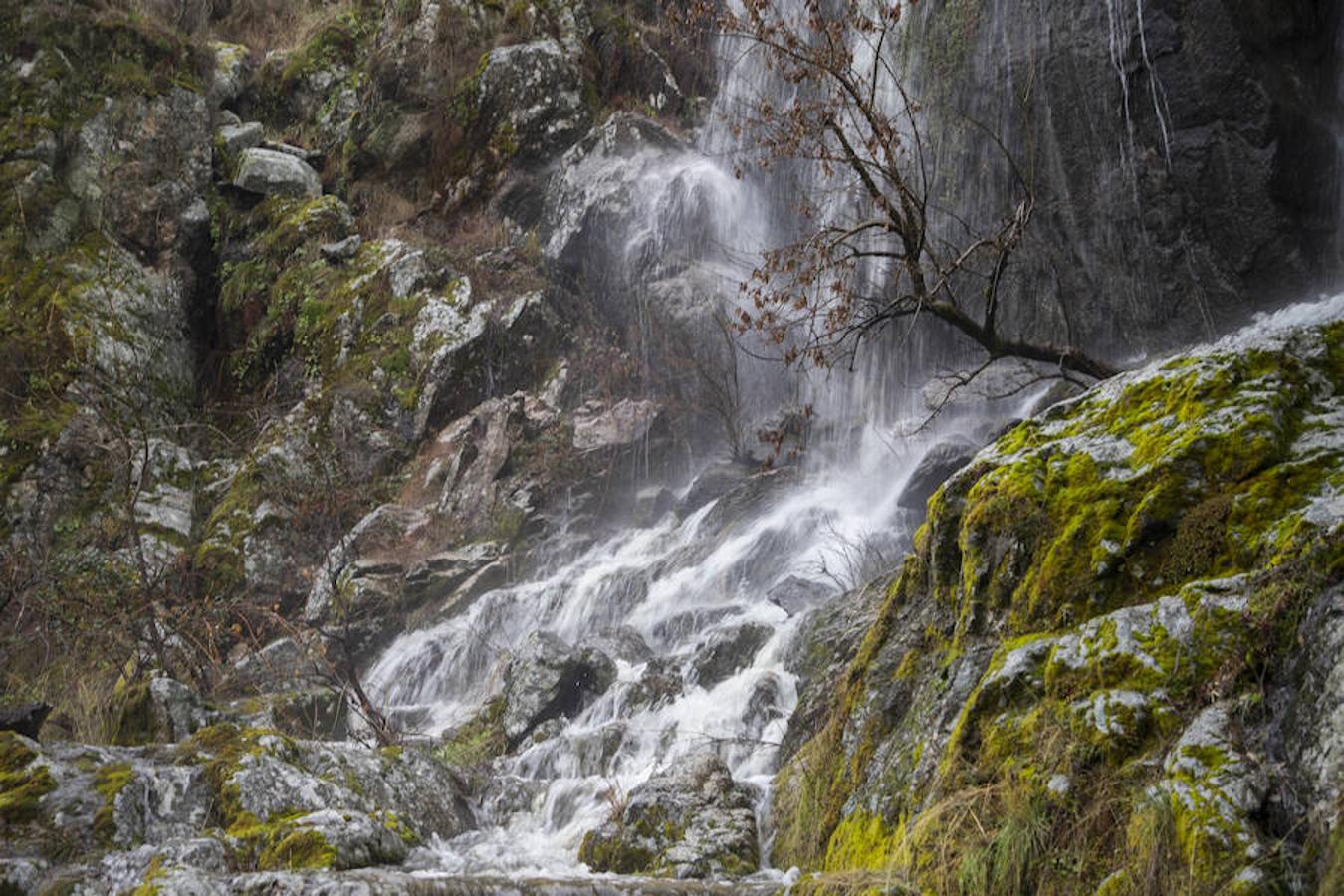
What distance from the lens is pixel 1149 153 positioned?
10.7m

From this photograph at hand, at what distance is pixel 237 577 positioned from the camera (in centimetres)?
1416

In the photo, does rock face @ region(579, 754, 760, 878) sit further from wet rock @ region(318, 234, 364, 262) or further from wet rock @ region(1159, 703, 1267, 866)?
wet rock @ region(318, 234, 364, 262)

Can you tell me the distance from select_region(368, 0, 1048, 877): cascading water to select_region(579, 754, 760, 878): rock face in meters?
0.21

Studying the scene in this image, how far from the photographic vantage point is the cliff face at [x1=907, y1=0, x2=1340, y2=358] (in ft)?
32.9

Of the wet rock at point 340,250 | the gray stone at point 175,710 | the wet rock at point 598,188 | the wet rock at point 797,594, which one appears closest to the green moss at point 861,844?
the gray stone at point 175,710

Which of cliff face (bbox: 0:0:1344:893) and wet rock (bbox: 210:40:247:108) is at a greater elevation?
wet rock (bbox: 210:40:247:108)

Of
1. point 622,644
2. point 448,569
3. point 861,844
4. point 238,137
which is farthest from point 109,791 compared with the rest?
point 238,137

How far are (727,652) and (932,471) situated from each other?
151 inches

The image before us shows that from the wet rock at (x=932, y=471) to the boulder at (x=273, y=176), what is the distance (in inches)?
584

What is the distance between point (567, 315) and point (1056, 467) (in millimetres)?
14171

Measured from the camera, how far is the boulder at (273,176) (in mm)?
19672

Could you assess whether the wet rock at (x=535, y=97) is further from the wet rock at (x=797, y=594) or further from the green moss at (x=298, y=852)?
the green moss at (x=298, y=852)

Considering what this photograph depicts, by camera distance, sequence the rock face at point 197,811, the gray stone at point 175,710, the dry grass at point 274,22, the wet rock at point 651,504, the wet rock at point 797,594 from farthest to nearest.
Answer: the dry grass at point 274,22 → the wet rock at point 651,504 → the wet rock at point 797,594 → the gray stone at point 175,710 → the rock face at point 197,811

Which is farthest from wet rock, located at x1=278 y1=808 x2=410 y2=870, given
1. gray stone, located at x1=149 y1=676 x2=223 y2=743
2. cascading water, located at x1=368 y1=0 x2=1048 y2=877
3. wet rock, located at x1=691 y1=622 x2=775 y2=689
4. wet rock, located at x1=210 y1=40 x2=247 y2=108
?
wet rock, located at x1=210 y1=40 x2=247 y2=108
